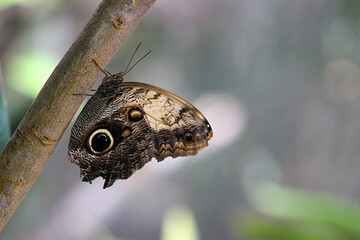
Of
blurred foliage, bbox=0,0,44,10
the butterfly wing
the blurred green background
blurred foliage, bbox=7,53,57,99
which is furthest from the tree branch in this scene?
the blurred green background

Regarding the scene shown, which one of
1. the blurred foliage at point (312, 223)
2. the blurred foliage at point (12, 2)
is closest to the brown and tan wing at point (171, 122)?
the blurred foliage at point (312, 223)

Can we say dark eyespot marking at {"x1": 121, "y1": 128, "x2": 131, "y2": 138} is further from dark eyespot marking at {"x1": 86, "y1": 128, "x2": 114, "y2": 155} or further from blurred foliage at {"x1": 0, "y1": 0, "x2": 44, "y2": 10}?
blurred foliage at {"x1": 0, "y1": 0, "x2": 44, "y2": 10}

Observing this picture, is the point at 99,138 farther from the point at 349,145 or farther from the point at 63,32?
the point at 349,145

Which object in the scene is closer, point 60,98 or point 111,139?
point 60,98

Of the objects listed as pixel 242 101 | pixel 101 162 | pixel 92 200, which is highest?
pixel 242 101

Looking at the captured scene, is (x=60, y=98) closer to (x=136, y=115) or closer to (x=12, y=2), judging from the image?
(x=136, y=115)

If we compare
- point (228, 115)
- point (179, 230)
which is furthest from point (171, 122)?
point (228, 115)

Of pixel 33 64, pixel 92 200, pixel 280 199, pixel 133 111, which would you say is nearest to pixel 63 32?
pixel 33 64
